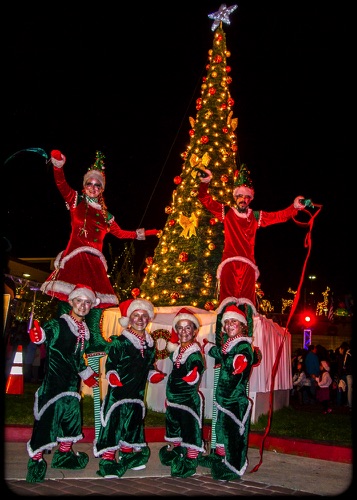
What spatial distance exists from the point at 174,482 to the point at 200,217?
5.77 metres

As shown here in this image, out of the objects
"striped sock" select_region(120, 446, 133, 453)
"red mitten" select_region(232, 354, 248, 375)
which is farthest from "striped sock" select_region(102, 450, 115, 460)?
"red mitten" select_region(232, 354, 248, 375)

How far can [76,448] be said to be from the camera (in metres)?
5.55

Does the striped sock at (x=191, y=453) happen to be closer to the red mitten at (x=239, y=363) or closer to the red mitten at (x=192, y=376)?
the red mitten at (x=192, y=376)

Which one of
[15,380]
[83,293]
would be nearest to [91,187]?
[83,293]

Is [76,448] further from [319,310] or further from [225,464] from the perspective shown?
[319,310]

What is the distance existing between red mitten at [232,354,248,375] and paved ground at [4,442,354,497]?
1.02m

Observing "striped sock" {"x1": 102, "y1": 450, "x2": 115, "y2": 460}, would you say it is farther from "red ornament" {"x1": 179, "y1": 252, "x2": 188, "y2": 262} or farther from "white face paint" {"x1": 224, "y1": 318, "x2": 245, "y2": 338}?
"red ornament" {"x1": 179, "y1": 252, "x2": 188, "y2": 262}

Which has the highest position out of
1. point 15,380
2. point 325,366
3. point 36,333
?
point 36,333

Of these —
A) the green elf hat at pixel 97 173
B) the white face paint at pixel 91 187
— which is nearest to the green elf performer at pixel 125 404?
the white face paint at pixel 91 187

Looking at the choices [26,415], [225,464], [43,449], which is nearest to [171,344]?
[225,464]

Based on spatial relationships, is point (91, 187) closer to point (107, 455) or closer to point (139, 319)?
point (139, 319)

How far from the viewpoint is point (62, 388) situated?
14.6 feet

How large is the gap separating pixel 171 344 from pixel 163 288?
4.17 m

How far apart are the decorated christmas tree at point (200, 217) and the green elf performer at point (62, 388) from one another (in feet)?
14.3
